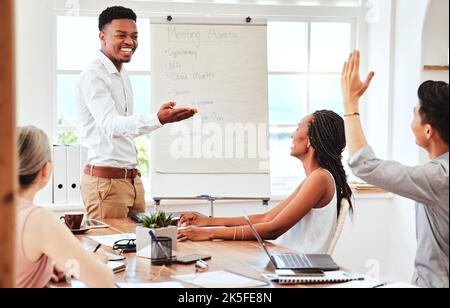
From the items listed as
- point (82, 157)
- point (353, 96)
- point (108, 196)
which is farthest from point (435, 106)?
point (82, 157)

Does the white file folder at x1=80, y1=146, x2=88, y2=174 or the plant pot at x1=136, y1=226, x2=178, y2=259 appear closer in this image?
the plant pot at x1=136, y1=226, x2=178, y2=259

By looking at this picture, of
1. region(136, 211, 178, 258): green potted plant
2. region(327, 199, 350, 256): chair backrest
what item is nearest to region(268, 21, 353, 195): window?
region(327, 199, 350, 256): chair backrest

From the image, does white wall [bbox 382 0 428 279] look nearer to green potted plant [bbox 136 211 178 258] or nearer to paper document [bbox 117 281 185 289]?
green potted plant [bbox 136 211 178 258]

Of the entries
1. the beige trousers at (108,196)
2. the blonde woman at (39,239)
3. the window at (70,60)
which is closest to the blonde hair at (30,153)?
the blonde woman at (39,239)

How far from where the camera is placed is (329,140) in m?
2.88

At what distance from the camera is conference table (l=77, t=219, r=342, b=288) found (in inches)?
81.0

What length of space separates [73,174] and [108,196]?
3.20 feet

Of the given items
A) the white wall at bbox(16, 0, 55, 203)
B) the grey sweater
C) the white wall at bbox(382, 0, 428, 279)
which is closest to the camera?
the grey sweater

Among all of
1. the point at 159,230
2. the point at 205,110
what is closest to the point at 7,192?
the point at 159,230

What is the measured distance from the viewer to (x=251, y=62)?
14.6ft

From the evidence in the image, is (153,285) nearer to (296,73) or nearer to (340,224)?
(340,224)

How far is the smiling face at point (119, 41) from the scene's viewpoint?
3619mm

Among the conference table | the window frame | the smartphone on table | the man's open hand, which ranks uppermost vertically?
the window frame

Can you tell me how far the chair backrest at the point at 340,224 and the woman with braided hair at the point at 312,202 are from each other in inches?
1.0
